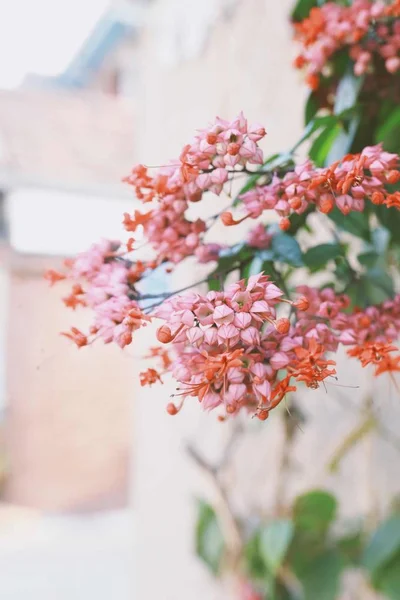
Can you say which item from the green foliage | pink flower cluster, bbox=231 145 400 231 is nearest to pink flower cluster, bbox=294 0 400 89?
pink flower cluster, bbox=231 145 400 231

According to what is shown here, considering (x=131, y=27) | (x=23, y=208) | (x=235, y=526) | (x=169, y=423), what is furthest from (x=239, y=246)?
(x=131, y=27)

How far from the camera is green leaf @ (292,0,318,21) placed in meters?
0.68

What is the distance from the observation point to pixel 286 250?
18.2 inches

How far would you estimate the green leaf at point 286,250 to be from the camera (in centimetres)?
46

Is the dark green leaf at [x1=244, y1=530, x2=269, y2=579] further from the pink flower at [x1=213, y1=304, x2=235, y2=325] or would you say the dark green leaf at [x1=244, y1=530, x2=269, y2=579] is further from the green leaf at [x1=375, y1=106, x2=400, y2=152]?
the pink flower at [x1=213, y1=304, x2=235, y2=325]

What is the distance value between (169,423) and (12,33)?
94 cm

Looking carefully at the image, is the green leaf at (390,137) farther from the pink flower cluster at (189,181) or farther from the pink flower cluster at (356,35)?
the pink flower cluster at (189,181)

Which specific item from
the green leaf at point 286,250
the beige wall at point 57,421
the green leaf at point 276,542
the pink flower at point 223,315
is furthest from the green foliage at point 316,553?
the pink flower at point 223,315

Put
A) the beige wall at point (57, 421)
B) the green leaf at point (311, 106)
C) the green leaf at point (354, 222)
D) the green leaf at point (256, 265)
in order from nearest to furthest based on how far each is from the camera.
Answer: the green leaf at point (256, 265) < the green leaf at point (354, 222) < the green leaf at point (311, 106) < the beige wall at point (57, 421)

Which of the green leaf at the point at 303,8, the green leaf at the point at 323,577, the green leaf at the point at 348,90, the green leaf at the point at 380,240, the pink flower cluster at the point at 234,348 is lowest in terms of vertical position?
the green leaf at the point at 323,577

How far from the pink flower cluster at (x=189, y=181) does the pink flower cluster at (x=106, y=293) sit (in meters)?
0.03

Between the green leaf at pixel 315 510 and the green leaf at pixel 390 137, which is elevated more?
the green leaf at pixel 390 137

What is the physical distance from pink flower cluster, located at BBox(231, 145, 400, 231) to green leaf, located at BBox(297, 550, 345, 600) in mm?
653

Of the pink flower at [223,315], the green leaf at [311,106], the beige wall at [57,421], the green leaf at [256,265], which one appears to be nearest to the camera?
the pink flower at [223,315]
